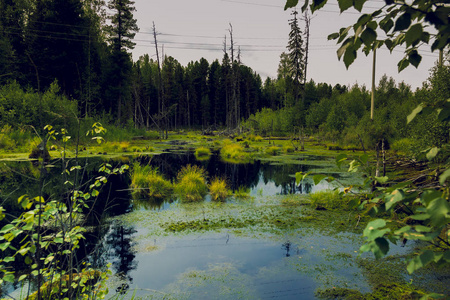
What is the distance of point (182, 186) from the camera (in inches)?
428

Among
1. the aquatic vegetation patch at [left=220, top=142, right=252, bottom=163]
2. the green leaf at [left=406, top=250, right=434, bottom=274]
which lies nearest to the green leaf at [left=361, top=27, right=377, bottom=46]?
the green leaf at [left=406, top=250, right=434, bottom=274]

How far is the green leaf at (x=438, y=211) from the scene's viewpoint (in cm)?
87

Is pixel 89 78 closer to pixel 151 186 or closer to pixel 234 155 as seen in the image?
pixel 234 155

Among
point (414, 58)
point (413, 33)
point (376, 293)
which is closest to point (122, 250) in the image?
point (376, 293)

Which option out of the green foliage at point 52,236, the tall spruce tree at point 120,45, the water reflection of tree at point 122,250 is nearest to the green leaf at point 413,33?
the green foliage at point 52,236

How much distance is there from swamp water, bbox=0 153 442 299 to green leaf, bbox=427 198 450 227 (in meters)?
2.96

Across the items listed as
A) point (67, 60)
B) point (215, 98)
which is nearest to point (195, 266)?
point (67, 60)

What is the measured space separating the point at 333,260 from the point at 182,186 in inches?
259

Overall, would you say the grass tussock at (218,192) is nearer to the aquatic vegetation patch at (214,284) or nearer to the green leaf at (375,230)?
the aquatic vegetation patch at (214,284)

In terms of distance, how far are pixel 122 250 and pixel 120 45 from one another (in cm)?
3299

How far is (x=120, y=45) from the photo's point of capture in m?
33.6

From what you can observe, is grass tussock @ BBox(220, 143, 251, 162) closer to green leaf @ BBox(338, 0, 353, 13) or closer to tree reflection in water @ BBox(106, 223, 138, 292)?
tree reflection in water @ BBox(106, 223, 138, 292)

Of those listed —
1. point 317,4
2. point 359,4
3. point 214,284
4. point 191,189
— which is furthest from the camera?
point 191,189

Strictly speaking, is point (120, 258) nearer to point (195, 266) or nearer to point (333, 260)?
point (195, 266)
